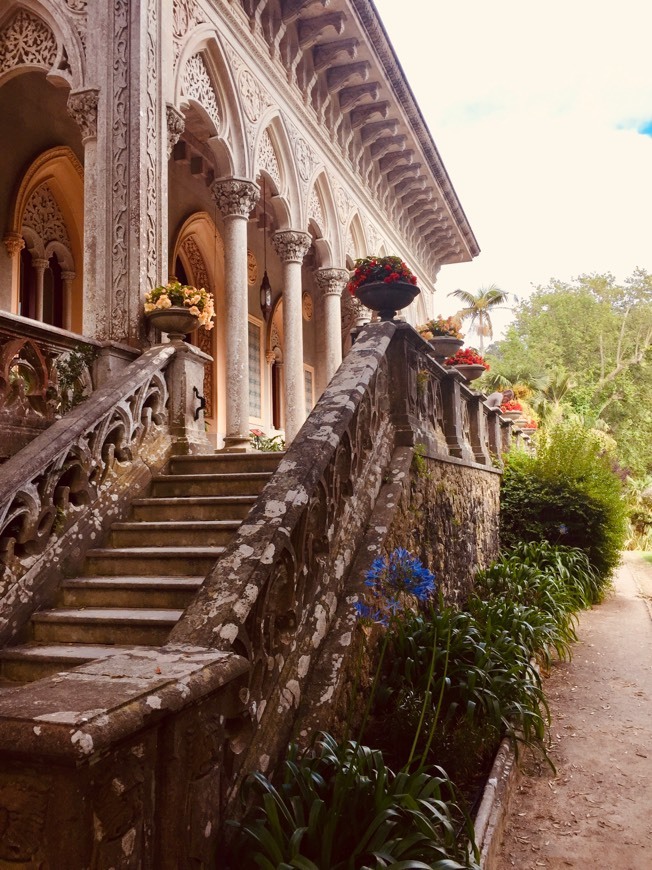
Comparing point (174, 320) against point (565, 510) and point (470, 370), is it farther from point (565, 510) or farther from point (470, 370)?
point (565, 510)

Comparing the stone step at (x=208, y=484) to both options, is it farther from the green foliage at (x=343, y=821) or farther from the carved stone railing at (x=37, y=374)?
the green foliage at (x=343, y=821)

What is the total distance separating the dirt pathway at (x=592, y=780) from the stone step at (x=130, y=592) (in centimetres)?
216

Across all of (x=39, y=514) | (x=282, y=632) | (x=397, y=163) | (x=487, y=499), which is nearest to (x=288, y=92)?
(x=397, y=163)

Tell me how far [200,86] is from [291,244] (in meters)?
3.29

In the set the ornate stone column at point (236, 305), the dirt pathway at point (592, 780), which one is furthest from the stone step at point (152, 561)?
the ornate stone column at point (236, 305)

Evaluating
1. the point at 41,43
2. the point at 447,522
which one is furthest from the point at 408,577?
the point at 41,43

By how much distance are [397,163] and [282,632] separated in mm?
14628

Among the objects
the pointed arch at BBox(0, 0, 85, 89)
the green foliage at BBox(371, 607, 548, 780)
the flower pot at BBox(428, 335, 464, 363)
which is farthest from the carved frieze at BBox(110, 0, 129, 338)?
the flower pot at BBox(428, 335, 464, 363)

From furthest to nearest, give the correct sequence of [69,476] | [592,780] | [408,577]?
[69,476], [592,780], [408,577]

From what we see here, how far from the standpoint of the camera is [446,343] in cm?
1019

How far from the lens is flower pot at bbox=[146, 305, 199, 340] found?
22.2 feet

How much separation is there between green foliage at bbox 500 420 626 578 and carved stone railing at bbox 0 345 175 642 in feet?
20.4

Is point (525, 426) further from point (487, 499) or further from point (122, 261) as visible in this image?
point (122, 261)

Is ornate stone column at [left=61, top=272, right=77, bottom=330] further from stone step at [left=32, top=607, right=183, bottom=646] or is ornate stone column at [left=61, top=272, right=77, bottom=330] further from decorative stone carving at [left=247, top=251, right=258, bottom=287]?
stone step at [left=32, top=607, right=183, bottom=646]
